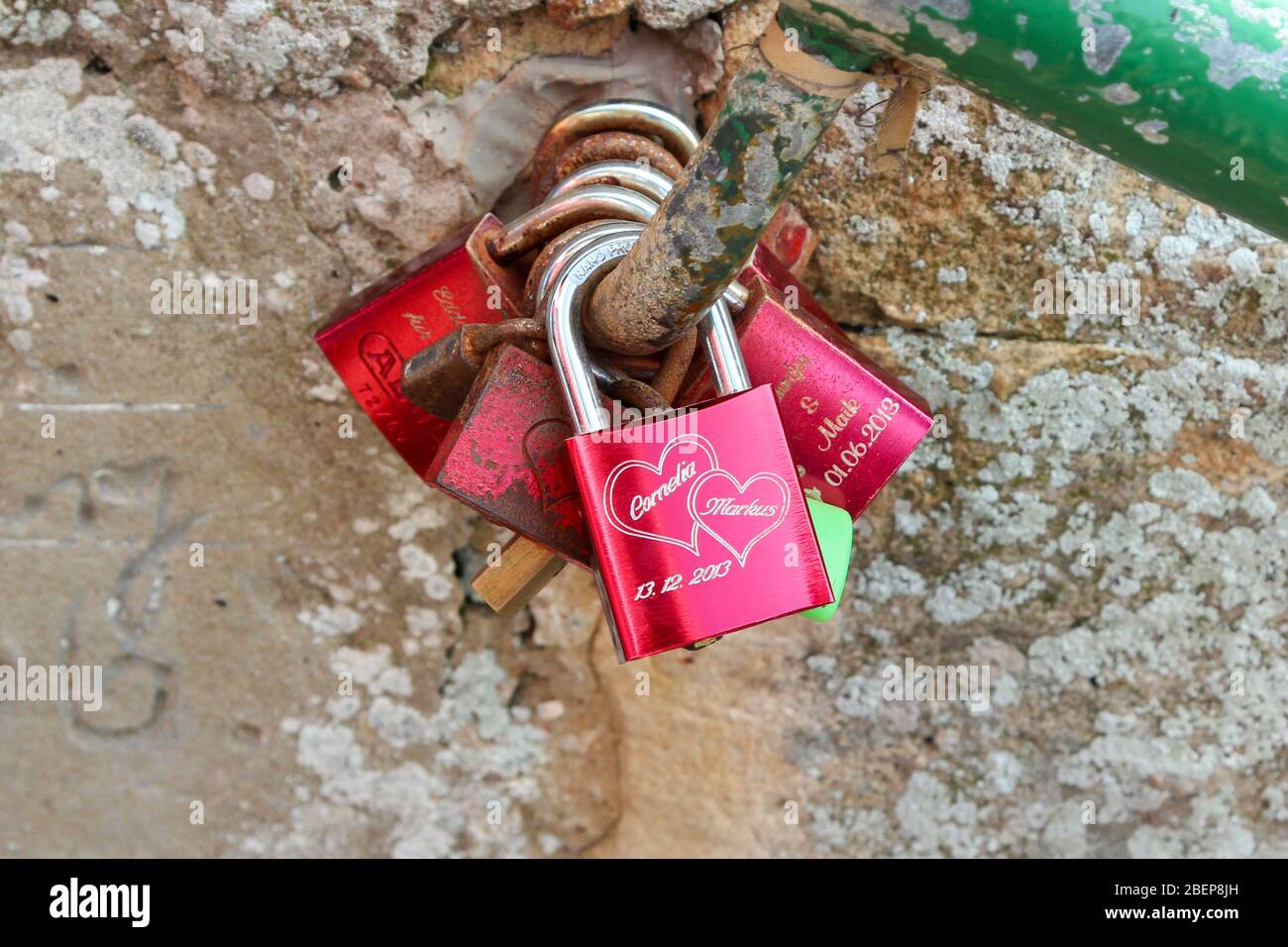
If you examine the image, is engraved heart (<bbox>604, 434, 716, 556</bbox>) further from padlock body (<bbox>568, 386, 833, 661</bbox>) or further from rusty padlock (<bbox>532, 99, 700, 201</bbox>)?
rusty padlock (<bbox>532, 99, 700, 201</bbox>)

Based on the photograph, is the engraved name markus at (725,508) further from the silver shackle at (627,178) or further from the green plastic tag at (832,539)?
the silver shackle at (627,178)

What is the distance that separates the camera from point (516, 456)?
2.28ft

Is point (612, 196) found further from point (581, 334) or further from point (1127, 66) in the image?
point (1127, 66)

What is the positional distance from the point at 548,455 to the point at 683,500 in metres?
0.11

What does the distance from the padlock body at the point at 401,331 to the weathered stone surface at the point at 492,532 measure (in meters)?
0.16

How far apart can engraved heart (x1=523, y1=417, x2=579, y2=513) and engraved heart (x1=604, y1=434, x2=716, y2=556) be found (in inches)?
2.4

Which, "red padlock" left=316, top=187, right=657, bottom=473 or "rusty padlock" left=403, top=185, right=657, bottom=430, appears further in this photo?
"red padlock" left=316, top=187, right=657, bottom=473

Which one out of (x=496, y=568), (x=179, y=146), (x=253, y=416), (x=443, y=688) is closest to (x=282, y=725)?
(x=443, y=688)

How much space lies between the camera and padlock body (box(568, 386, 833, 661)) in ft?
2.13

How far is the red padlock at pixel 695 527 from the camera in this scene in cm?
65

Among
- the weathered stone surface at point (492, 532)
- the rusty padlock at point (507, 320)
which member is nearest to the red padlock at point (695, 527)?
the rusty padlock at point (507, 320)

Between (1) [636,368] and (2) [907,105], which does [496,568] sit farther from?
(2) [907,105]

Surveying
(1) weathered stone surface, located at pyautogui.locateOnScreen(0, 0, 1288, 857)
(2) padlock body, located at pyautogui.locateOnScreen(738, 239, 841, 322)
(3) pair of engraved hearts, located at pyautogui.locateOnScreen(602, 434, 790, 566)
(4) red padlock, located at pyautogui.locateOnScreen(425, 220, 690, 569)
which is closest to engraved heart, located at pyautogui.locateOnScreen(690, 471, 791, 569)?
(3) pair of engraved hearts, located at pyautogui.locateOnScreen(602, 434, 790, 566)

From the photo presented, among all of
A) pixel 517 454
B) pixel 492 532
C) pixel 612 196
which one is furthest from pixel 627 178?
pixel 492 532
